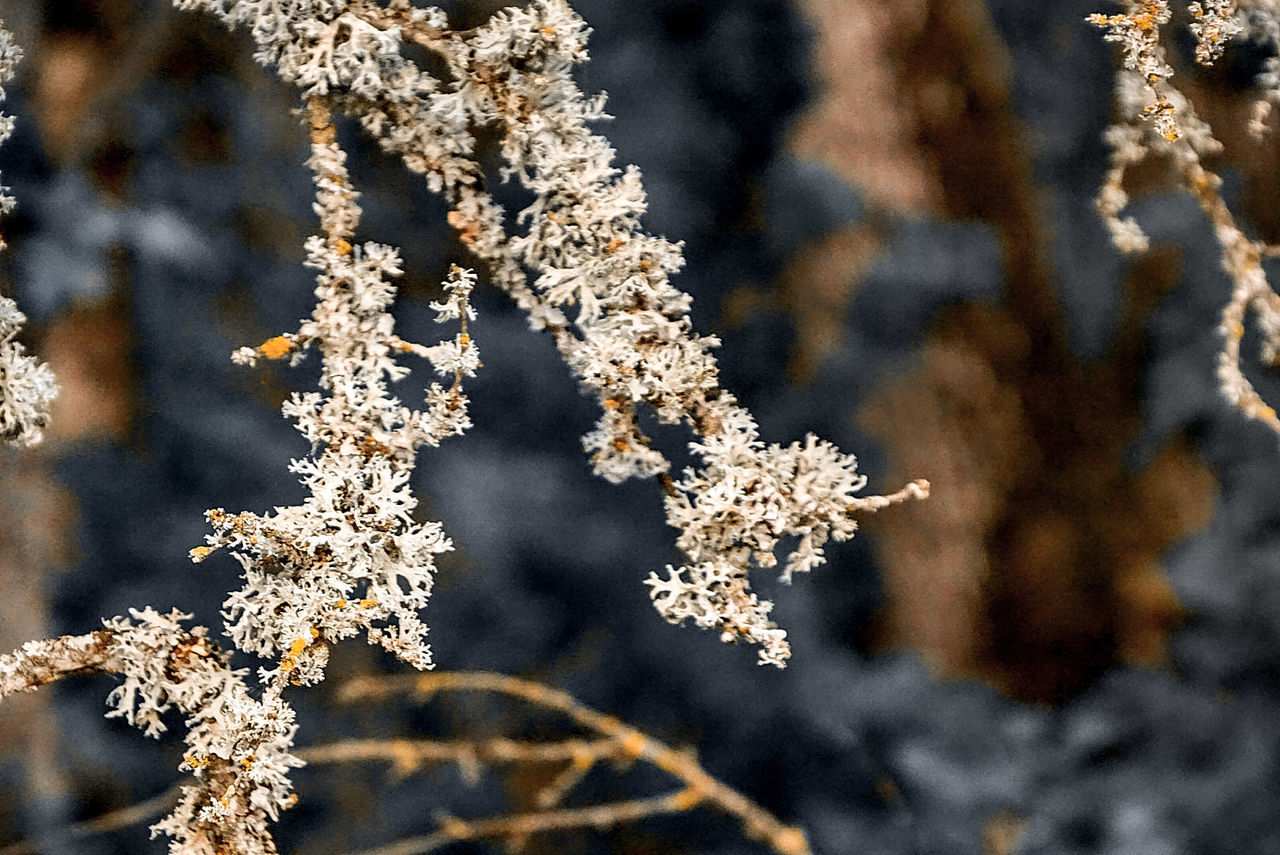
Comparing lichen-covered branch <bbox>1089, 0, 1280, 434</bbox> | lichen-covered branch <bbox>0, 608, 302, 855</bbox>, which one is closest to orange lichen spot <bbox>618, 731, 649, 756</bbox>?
lichen-covered branch <bbox>0, 608, 302, 855</bbox>

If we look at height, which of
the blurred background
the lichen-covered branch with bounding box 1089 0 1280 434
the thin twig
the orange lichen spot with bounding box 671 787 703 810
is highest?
the lichen-covered branch with bounding box 1089 0 1280 434

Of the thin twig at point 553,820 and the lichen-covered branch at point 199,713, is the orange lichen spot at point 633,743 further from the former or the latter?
the lichen-covered branch at point 199,713

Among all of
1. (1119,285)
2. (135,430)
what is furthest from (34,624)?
(1119,285)

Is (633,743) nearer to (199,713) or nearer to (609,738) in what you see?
(609,738)

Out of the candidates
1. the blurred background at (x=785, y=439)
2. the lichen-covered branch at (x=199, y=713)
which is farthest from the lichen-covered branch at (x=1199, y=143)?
the lichen-covered branch at (x=199, y=713)

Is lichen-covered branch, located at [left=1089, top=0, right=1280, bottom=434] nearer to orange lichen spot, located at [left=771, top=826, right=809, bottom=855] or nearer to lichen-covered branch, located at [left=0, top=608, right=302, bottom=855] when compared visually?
orange lichen spot, located at [left=771, top=826, right=809, bottom=855]

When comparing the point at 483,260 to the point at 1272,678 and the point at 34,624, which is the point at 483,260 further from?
the point at 1272,678

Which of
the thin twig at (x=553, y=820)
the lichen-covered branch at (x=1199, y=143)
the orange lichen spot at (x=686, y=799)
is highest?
the lichen-covered branch at (x=1199, y=143)

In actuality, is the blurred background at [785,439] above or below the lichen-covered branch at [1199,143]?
below

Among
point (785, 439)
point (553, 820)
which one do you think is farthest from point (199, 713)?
point (785, 439)
